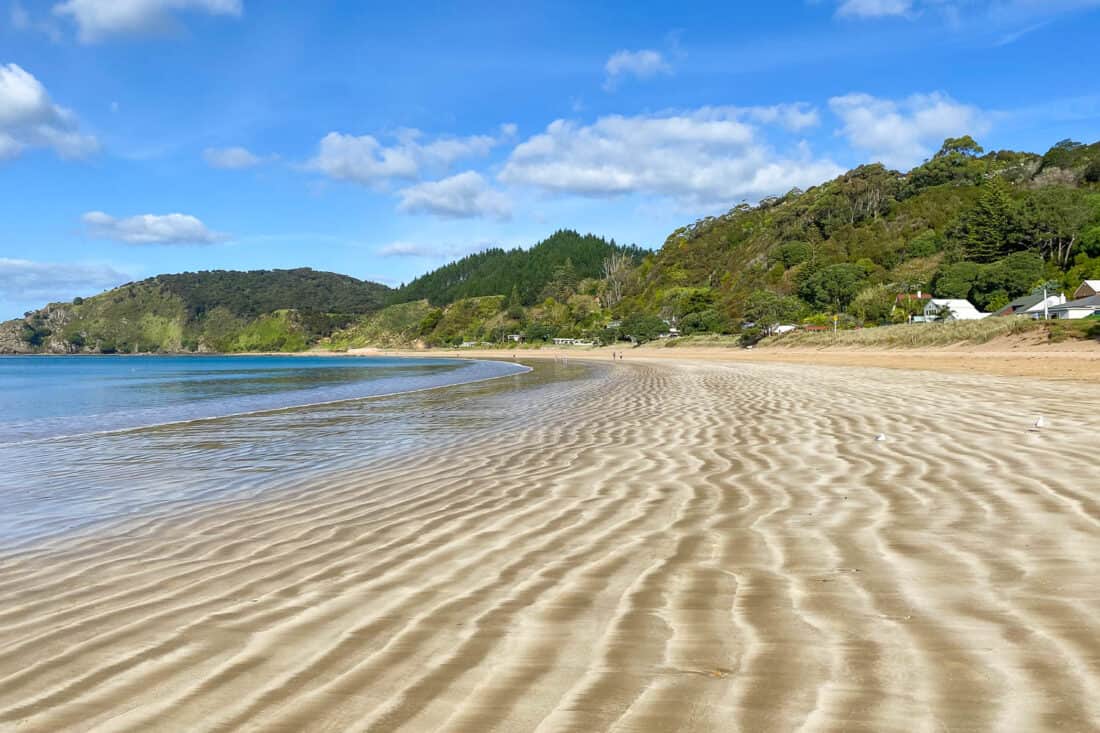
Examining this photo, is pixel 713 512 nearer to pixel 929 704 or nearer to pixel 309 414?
pixel 929 704

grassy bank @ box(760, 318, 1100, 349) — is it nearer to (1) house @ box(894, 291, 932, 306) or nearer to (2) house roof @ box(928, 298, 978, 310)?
(2) house roof @ box(928, 298, 978, 310)

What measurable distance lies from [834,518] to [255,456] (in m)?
8.43

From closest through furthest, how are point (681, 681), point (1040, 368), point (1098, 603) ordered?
point (681, 681)
point (1098, 603)
point (1040, 368)

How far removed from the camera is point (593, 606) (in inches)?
135

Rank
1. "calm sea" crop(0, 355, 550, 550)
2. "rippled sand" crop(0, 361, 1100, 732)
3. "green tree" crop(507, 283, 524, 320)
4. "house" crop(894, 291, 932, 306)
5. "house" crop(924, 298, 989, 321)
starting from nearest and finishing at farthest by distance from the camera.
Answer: "rippled sand" crop(0, 361, 1100, 732)
"calm sea" crop(0, 355, 550, 550)
"house" crop(924, 298, 989, 321)
"house" crop(894, 291, 932, 306)
"green tree" crop(507, 283, 524, 320)

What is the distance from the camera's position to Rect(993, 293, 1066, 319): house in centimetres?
5372

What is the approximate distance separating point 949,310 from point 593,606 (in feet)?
234

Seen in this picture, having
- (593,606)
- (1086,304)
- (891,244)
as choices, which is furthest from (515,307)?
(593,606)

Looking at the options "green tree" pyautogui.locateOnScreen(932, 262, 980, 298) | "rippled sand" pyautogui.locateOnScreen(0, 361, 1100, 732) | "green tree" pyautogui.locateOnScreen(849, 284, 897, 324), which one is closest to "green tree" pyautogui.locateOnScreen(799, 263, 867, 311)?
"green tree" pyautogui.locateOnScreen(849, 284, 897, 324)

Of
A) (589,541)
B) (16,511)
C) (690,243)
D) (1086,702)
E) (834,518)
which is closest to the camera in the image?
(1086,702)

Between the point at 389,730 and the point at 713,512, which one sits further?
the point at 713,512

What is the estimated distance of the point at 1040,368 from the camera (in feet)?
76.7

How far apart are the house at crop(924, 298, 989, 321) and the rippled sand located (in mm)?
64922

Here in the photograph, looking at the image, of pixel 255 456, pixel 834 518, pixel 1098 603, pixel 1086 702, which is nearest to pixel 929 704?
pixel 1086 702
